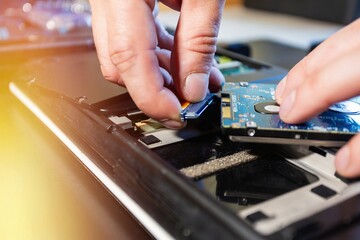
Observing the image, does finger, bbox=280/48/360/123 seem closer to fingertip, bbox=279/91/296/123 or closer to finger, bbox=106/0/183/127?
fingertip, bbox=279/91/296/123

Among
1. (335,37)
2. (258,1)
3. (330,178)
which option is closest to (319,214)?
(330,178)

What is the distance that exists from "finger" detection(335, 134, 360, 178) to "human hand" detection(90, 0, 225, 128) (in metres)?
0.20

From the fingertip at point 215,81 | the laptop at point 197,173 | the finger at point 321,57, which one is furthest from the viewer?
the fingertip at point 215,81

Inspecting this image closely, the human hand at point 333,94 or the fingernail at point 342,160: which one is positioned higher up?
the human hand at point 333,94

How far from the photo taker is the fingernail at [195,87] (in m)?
0.54

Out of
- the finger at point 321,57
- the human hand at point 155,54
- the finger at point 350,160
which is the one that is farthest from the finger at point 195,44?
the finger at point 350,160

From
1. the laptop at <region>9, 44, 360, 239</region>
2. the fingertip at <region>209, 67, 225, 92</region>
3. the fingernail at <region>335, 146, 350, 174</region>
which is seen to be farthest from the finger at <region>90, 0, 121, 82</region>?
the fingernail at <region>335, 146, 350, 174</region>

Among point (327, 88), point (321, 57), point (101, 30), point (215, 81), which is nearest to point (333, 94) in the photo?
point (327, 88)

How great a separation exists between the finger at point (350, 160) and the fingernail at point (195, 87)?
0.66 ft

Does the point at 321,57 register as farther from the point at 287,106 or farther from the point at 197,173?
the point at 197,173

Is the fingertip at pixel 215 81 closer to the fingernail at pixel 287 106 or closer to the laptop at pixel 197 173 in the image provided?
the laptop at pixel 197 173

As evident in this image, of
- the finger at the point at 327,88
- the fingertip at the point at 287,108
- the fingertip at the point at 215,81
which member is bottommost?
the fingertip at the point at 215,81

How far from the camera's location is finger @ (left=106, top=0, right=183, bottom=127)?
520mm

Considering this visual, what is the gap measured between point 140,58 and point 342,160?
0.26m
